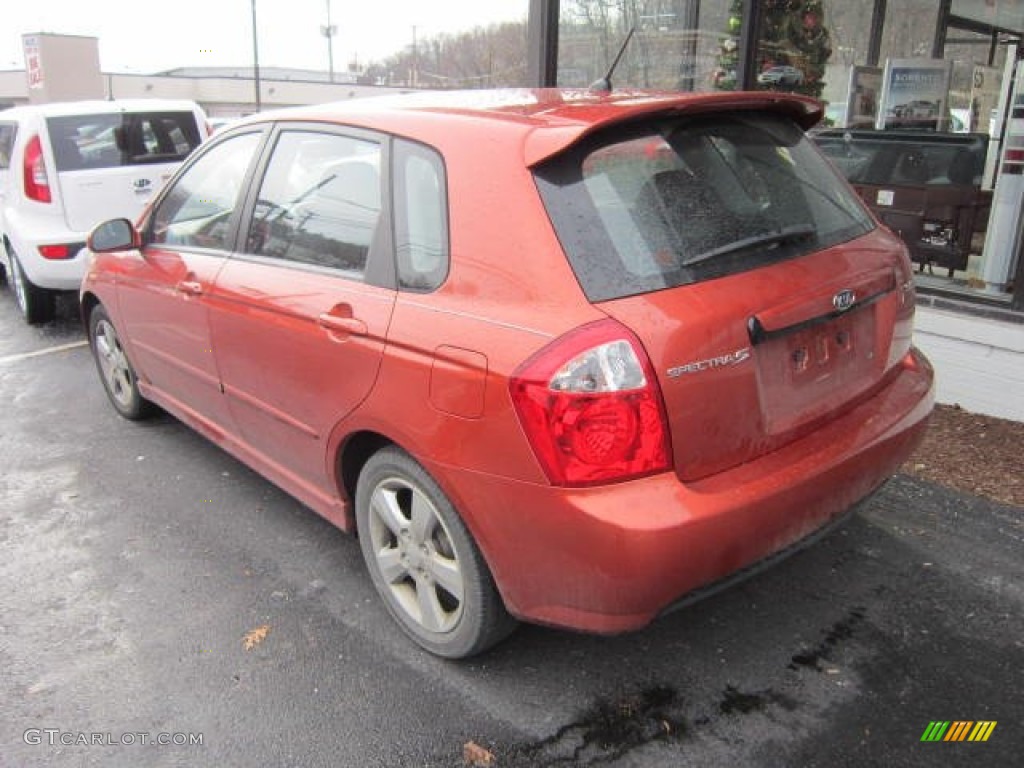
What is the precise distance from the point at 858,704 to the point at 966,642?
58 centimetres

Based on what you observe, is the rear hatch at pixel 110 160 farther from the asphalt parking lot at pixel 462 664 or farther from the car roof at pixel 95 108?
the asphalt parking lot at pixel 462 664

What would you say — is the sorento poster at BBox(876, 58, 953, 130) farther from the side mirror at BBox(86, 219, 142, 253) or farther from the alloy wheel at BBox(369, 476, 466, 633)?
the alloy wheel at BBox(369, 476, 466, 633)

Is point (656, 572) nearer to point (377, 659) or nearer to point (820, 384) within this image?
point (820, 384)

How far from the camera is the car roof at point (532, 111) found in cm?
237

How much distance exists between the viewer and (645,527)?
207 cm

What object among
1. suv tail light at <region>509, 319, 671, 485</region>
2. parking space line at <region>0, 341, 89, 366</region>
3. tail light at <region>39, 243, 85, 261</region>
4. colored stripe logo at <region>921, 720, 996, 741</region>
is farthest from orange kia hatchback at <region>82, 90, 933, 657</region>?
tail light at <region>39, 243, 85, 261</region>

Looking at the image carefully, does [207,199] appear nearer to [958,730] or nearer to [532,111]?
[532,111]

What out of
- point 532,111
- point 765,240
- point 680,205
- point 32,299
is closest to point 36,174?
point 32,299

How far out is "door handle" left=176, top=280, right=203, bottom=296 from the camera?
11.6 feet

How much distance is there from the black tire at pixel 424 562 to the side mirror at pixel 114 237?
6.67 feet

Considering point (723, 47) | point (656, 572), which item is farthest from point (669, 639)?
point (723, 47)

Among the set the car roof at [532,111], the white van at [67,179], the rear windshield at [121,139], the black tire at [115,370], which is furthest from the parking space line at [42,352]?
the car roof at [532,111]

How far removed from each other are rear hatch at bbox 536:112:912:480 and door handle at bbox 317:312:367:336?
742 mm

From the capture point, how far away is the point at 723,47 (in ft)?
23.0
